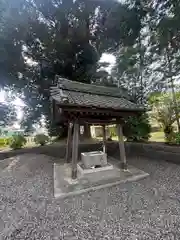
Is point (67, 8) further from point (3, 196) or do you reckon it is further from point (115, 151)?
point (3, 196)

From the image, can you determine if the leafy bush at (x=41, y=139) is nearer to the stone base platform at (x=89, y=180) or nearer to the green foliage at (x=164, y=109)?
the stone base platform at (x=89, y=180)

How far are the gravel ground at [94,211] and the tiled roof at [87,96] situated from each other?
224 centimetres

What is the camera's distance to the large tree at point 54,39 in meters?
6.89

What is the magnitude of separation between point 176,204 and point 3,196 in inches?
157

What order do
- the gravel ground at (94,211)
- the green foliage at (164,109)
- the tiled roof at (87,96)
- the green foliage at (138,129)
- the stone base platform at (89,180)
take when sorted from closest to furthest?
the gravel ground at (94,211)
the stone base platform at (89,180)
the tiled roof at (87,96)
the green foliage at (164,109)
the green foliage at (138,129)

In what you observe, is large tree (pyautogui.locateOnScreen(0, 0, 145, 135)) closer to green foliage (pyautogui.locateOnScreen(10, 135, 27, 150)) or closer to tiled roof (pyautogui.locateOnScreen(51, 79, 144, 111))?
green foliage (pyautogui.locateOnScreen(10, 135, 27, 150))

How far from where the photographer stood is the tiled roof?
3.52 metres

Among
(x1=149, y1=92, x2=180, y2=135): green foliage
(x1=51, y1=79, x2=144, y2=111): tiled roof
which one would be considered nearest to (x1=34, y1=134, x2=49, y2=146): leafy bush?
(x1=51, y1=79, x2=144, y2=111): tiled roof

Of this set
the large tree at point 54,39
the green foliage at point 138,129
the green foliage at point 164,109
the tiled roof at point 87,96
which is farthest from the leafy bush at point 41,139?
the green foliage at point 164,109

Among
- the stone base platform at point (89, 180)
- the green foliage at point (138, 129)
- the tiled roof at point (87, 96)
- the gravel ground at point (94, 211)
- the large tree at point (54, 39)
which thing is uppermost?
the large tree at point (54, 39)

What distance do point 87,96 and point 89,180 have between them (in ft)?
8.45

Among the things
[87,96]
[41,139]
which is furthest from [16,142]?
[87,96]

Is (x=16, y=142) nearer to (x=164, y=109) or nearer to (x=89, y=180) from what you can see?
(x=89, y=180)

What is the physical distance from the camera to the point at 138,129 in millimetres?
7609
